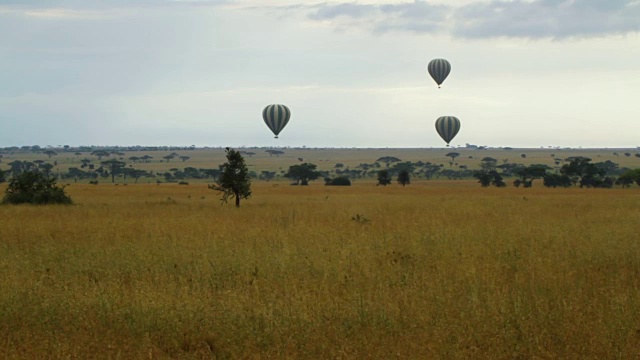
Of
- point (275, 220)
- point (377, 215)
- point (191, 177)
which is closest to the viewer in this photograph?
point (275, 220)

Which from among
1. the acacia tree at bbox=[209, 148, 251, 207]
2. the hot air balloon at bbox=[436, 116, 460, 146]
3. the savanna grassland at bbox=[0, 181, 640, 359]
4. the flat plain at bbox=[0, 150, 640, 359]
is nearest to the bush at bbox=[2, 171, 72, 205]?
the acacia tree at bbox=[209, 148, 251, 207]

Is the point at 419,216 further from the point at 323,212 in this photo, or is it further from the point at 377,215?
the point at 323,212

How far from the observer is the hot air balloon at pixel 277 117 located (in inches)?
2739

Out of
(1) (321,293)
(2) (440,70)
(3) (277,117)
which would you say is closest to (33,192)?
(1) (321,293)

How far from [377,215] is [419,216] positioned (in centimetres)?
198

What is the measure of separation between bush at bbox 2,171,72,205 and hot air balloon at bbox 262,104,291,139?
3769 centimetres

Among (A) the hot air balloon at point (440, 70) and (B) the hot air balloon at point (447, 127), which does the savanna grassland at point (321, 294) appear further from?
(B) the hot air balloon at point (447, 127)

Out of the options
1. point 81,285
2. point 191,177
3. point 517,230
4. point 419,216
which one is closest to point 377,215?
point 419,216

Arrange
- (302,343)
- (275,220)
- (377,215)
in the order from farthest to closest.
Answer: (377,215), (275,220), (302,343)

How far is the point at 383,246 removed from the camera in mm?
14977

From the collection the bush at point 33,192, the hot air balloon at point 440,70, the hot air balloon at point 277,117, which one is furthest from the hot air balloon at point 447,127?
the bush at point 33,192

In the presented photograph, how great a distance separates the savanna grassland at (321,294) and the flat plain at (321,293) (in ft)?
0.10

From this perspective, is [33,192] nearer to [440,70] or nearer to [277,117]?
[277,117]

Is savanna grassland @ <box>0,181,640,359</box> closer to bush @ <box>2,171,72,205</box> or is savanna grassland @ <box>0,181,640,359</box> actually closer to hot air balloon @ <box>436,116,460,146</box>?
bush @ <box>2,171,72,205</box>
